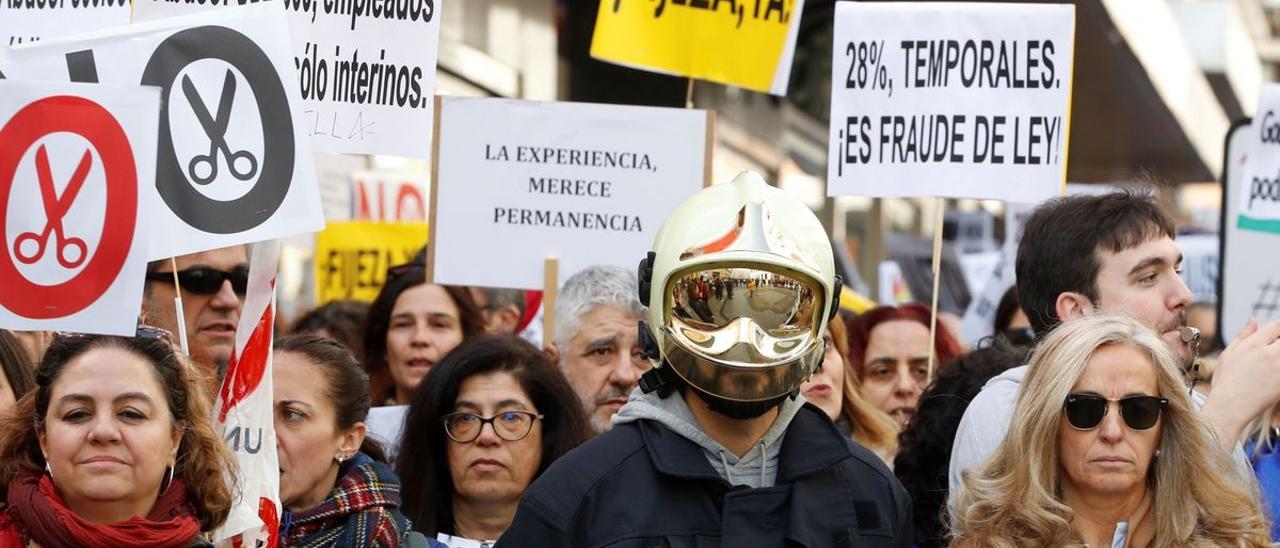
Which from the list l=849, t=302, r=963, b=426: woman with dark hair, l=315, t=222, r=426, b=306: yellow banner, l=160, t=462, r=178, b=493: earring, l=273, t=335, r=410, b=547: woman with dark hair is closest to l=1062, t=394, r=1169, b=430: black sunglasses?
l=273, t=335, r=410, b=547: woman with dark hair

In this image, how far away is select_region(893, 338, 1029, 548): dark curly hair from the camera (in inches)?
208

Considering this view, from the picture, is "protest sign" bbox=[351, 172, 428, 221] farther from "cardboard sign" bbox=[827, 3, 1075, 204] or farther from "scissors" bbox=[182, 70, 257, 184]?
"scissors" bbox=[182, 70, 257, 184]

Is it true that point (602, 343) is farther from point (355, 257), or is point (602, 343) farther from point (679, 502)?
point (355, 257)

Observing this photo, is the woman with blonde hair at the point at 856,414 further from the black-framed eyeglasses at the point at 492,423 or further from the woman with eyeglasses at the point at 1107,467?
the woman with eyeglasses at the point at 1107,467

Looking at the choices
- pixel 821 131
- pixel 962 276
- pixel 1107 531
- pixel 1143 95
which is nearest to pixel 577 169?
pixel 1107 531

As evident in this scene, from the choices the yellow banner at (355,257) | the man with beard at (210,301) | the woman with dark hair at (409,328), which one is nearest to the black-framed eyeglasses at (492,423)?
the man with beard at (210,301)

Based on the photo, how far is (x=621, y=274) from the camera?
650cm

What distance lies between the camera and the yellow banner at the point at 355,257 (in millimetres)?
9688

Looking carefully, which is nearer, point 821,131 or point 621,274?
point 621,274

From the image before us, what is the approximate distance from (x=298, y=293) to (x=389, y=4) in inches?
336

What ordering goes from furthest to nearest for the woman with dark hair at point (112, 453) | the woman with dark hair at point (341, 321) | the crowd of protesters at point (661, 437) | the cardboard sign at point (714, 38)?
the woman with dark hair at point (341, 321) < the cardboard sign at point (714, 38) < the woman with dark hair at point (112, 453) < the crowd of protesters at point (661, 437)

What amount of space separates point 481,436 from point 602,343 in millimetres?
998

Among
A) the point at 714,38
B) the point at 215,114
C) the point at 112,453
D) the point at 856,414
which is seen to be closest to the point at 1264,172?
the point at 856,414

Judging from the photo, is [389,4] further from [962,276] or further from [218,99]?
[962,276]
